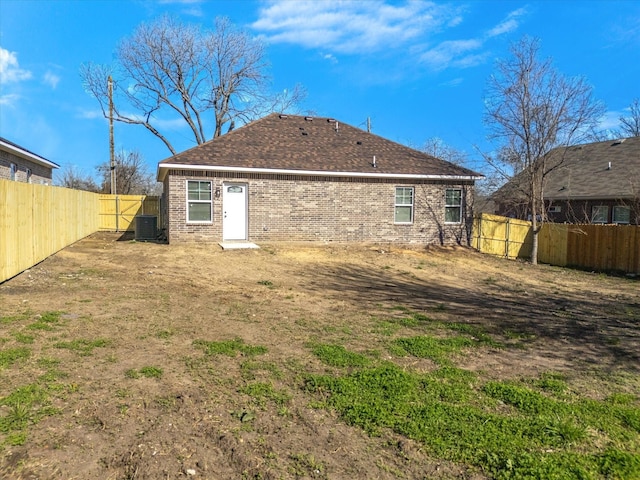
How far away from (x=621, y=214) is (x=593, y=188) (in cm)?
193

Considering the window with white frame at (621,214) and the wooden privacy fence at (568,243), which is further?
the window with white frame at (621,214)

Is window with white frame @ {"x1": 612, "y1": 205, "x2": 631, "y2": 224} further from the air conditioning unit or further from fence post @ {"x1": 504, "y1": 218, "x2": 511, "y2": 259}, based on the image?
the air conditioning unit

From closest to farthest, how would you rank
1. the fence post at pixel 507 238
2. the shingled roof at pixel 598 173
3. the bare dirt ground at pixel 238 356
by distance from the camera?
1. the bare dirt ground at pixel 238 356
2. the fence post at pixel 507 238
3. the shingled roof at pixel 598 173

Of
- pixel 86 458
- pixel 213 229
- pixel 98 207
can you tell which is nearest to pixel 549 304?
pixel 86 458

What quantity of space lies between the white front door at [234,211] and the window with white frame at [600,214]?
720 inches

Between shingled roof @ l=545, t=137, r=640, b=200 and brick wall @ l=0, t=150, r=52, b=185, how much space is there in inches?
990

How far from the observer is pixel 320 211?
1692cm

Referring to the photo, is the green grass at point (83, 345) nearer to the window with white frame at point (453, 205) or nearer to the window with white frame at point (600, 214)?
the window with white frame at point (453, 205)

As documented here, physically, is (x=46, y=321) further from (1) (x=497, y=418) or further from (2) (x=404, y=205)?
(2) (x=404, y=205)

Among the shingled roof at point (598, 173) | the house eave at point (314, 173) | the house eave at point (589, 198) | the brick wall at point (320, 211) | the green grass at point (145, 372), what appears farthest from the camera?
the shingled roof at point (598, 173)

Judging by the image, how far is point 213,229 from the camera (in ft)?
52.0

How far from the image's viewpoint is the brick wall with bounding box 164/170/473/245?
15.7m

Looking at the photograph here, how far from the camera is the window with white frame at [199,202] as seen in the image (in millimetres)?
15547

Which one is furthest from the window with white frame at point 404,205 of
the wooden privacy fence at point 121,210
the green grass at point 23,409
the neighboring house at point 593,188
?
the green grass at point 23,409
